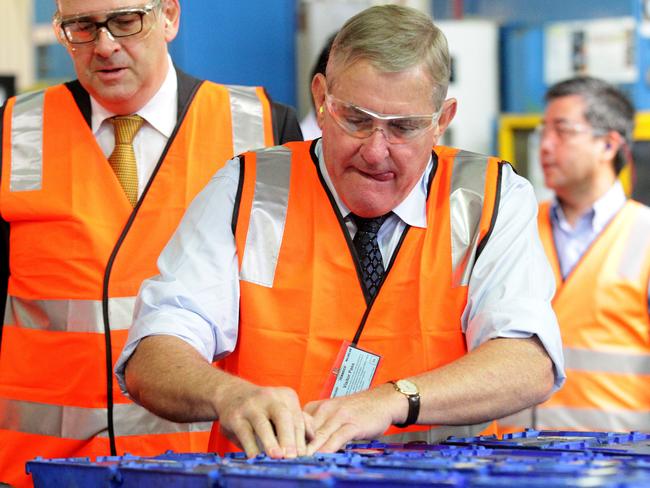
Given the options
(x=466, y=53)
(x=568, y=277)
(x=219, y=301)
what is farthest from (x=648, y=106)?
(x=219, y=301)

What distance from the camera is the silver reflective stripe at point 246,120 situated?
3.21 metres

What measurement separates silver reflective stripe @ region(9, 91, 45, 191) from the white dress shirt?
0.51 ft

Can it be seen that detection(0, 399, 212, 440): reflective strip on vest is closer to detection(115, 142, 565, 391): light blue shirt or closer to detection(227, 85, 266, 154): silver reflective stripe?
detection(115, 142, 565, 391): light blue shirt

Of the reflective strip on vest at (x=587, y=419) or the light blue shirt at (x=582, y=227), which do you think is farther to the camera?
the light blue shirt at (x=582, y=227)

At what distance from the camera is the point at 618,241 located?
490 cm

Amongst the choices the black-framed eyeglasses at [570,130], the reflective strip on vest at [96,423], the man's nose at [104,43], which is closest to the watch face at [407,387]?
the reflective strip on vest at [96,423]

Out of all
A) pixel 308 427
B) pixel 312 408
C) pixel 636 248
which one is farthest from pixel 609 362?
pixel 308 427

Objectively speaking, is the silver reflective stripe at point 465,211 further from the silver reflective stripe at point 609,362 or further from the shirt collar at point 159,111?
the silver reflective stripe at point 609,362

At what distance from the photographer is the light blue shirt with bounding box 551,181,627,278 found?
5.02 m

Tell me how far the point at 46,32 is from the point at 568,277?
3.81 meters

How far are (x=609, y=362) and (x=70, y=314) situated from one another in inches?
98.1

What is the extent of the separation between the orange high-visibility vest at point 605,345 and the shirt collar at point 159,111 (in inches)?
85.9

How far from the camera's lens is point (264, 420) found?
2027 mm

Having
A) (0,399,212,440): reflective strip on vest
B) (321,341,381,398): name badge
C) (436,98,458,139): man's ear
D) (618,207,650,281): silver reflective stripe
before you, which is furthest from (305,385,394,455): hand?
(618,207,650,281): silver reflective stripe
